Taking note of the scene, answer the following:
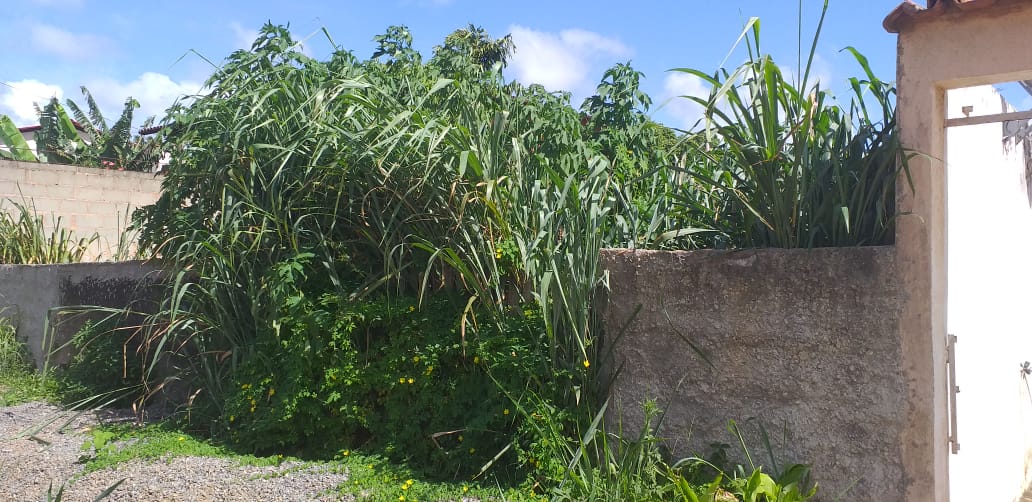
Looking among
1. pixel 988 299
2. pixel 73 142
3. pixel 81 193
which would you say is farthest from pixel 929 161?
pixel 73 142

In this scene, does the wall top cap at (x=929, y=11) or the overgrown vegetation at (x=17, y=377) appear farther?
the overgrown vegetation at (x=17, y=377)

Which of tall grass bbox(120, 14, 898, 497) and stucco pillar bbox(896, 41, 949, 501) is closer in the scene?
stucco pillar bbox(896, 41, 949, 501)

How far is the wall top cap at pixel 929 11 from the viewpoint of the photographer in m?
3.45

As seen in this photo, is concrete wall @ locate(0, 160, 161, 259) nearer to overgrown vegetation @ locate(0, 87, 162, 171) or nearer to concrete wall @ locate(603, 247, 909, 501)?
overgrown vegetation @ locate(0, 87, 162, 171)

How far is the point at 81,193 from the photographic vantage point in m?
10.6

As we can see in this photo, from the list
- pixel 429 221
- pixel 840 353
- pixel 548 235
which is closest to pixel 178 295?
pixel 429 221

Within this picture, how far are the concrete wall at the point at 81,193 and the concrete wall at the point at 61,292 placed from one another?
4.49ft

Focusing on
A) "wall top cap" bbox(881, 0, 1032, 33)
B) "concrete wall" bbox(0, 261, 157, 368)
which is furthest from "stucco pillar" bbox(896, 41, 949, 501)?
"concrete wall" bbox(0, 261, 157, 368)

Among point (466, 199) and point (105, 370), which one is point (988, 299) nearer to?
point (466, 199)

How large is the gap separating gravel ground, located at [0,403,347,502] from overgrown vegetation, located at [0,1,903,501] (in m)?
0.39

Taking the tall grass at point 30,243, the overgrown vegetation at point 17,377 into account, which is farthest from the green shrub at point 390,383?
the tall grass at point 30,243

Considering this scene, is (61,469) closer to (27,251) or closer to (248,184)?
(248,184)

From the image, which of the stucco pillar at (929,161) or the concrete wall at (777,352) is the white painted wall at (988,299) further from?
the concrete wall at (777,352)

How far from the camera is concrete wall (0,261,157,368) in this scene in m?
7.11
